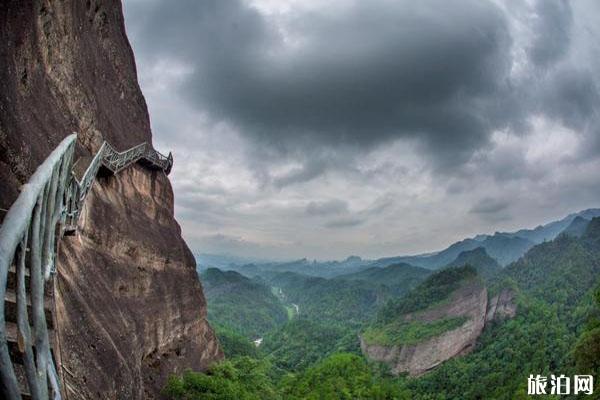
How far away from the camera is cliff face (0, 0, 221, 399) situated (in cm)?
1105

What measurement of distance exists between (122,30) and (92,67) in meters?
8.17

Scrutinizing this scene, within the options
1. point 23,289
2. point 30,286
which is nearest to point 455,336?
point 30,286

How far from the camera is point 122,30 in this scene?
1080 inches

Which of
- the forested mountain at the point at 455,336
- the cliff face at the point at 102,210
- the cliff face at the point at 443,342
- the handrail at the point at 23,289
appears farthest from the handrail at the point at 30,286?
the cliff face at the point at 443,342

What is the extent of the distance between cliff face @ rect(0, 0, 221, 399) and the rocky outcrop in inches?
3061

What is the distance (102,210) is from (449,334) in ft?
329

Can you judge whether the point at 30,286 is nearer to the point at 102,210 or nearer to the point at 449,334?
the point at 102,210

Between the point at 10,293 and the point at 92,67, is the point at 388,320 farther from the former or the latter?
the point at 10,293

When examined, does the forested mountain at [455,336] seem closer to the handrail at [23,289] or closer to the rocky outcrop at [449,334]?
the rocky outcrop at [449,334]

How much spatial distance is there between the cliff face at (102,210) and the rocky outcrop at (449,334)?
7774cm

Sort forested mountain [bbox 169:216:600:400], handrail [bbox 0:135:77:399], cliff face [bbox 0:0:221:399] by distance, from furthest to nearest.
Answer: forested mountain [bbox 169:216:600:400]
cliff face [bbox 0:0:221:399]
handrail [bbox 0:135:77:399]

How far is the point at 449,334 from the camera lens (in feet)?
330

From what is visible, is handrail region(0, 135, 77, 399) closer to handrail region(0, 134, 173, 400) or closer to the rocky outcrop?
handrail region(0, 134, 173, 400)

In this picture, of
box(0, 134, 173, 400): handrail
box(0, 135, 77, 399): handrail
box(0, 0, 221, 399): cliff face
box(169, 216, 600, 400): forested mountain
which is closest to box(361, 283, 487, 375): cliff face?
box(169, 216, 600, 400): forested mountain
